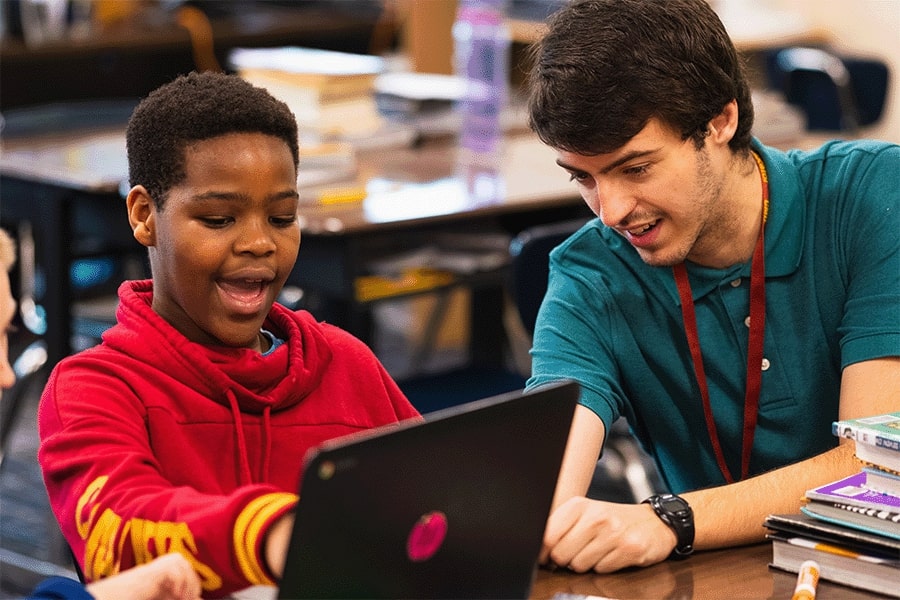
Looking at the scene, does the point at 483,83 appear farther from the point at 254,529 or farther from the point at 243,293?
the point at 254,529

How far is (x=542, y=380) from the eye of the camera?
1693 millimetres

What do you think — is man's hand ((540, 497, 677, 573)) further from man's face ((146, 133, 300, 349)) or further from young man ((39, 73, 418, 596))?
man's face ((146, 133, 300, 349))

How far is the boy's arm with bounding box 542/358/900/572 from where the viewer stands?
142 cm

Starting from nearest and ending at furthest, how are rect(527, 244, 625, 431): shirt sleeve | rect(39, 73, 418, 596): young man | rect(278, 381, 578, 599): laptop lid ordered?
rect(278, 381, 578, 599): laptop lid, rect(39, 73, 418, 596): young man, rect(527, 244, 625, 431): shirt sleeve

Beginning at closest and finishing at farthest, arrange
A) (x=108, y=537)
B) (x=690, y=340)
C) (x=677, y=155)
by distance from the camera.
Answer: (x=108, y=537)
(x=677, y=155)
(x=690, y=340)

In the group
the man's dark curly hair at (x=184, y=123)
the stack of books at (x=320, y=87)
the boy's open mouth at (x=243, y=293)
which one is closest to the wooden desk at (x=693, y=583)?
the boy's open mouth at (x=243, y=293)

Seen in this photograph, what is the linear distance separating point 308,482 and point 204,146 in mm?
555

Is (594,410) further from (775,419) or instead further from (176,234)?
(176,234)

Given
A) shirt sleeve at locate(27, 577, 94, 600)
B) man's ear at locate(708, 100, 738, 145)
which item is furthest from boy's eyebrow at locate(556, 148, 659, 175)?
shirt sleeve at locate(27, 577, 94, 600)

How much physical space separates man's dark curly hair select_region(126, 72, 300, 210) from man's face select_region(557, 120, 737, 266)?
0.39 metres

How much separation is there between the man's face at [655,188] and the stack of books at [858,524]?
14.7 inches

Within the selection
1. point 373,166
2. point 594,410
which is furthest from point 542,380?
point 373,166

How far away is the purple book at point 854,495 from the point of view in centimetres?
140

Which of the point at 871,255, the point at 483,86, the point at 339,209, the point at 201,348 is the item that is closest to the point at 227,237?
the point at 201,348
